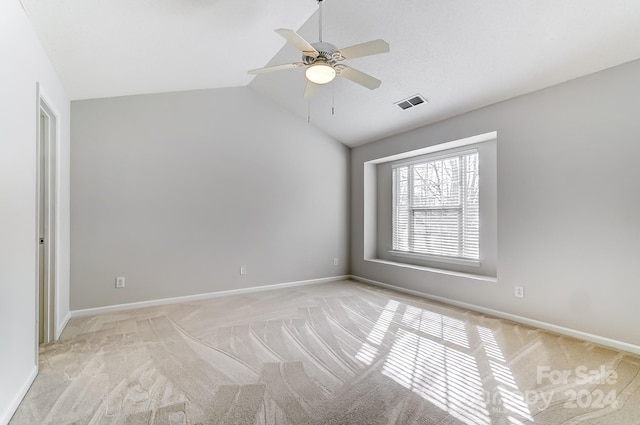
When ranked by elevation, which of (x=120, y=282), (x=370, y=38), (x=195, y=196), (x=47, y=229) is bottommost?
(x=120, y=282)

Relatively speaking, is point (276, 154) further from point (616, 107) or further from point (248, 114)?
point (616, 107)

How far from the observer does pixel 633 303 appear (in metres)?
2.71

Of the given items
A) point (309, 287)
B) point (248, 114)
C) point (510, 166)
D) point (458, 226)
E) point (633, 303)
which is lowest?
point (309, 287)

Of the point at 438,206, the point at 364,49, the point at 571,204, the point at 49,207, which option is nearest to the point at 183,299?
the point at 49,207

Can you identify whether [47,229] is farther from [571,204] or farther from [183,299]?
[571,204]

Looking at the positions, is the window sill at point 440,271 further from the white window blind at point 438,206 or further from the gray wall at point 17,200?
the gray wall at point 17,200

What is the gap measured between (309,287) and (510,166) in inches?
132

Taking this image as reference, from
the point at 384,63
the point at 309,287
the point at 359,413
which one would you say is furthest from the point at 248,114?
the point at 359,413

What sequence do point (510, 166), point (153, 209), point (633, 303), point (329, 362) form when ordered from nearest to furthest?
point (329, 362) → point (633, 303) → point (510, 166) → point (153, 209)

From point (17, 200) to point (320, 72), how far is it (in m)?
2.17

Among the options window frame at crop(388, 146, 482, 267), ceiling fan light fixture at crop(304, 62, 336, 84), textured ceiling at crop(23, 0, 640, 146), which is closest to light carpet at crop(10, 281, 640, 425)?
window frame at crop(388, 146, 482, 267)

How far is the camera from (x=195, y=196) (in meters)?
4.38

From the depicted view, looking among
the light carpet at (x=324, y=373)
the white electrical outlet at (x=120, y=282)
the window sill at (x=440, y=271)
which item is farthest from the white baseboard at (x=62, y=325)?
the window sill at (x=440, y=271)

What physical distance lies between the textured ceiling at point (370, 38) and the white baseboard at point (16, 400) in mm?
2503
